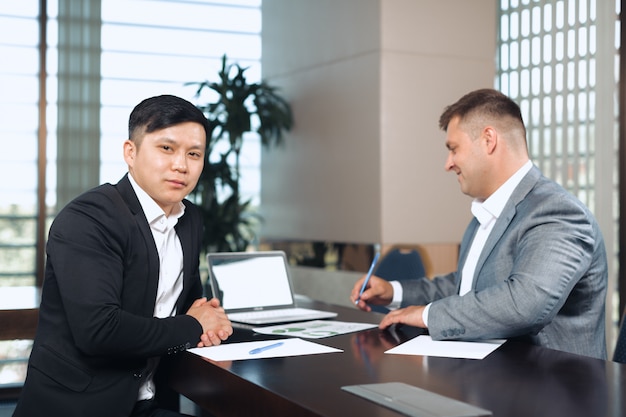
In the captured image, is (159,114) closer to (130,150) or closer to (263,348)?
(130,150)

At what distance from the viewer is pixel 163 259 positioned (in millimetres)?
2410

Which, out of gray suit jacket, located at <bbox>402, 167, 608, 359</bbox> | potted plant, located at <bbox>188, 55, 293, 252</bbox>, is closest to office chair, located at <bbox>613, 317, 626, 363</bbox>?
gray suit jacket, located at <bbox>402, 167, 608, 359</bbox>

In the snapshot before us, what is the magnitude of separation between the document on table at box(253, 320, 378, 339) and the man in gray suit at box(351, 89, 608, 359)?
0.14 m

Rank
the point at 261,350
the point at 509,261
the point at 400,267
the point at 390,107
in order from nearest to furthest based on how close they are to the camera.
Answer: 1. the point at 261,350
2. the point at 509,261
3. the point at 400,267
4. the point at 390,107

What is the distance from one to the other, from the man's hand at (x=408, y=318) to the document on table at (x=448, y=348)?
2.6 inches

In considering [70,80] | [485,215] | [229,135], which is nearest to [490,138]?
[485,215]

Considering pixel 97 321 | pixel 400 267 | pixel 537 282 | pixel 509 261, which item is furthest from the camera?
pixel 400 267

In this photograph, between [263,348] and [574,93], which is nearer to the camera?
[263,348]

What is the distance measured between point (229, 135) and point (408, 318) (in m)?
4.13

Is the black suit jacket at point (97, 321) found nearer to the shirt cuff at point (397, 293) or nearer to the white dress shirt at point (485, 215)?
the shirt cuff at point (397, 293)

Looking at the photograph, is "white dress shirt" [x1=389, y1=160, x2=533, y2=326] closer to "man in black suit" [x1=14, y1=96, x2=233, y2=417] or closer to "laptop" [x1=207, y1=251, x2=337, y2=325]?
"laptop" [x1=207, y1=251, x2=337, y2=325]

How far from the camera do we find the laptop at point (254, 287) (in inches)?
113

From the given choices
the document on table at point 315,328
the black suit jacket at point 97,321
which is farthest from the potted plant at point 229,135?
the black suit jacket at point 97,321

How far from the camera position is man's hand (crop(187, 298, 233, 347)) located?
7.38ft
